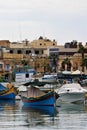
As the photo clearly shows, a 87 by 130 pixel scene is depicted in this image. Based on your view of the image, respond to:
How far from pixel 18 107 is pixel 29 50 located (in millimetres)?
89663

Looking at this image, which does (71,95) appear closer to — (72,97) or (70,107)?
(72,97)

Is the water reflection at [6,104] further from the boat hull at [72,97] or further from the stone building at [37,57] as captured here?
the stone building at [37,57]

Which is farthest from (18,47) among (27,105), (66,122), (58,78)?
(66,122)

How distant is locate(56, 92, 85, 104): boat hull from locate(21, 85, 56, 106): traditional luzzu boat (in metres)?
3.63

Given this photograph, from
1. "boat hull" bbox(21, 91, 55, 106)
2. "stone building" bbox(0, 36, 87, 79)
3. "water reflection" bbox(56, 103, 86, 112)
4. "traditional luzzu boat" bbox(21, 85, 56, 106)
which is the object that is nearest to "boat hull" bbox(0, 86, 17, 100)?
"water reflection" bbox(56, 103, 86, 112)

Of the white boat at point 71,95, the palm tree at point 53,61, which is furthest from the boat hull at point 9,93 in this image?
the palm tree at point 53,61

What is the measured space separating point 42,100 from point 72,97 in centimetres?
592

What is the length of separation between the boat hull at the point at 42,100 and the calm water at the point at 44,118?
2.69 feet

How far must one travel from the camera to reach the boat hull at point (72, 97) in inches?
3152

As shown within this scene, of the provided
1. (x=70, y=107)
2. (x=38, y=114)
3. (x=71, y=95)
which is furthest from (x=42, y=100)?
A: (x=38, y=114)

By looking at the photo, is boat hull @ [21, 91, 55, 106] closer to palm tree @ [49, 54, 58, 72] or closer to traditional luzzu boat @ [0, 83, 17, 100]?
traditional luzzu boat @ [0, 83, 17, 100]

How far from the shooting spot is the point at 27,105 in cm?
7650

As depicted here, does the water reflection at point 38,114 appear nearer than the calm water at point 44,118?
No

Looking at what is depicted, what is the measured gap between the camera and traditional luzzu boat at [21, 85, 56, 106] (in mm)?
73812
